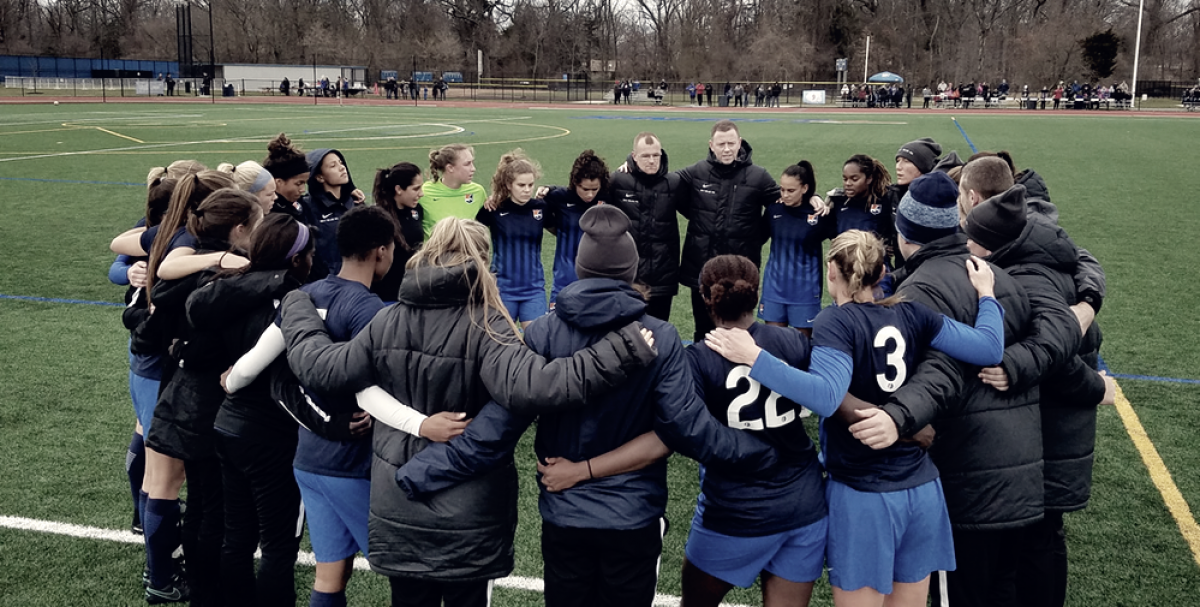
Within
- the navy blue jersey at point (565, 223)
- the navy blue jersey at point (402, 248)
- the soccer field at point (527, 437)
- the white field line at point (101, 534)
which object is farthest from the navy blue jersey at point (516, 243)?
the white field line at point (101, 534)

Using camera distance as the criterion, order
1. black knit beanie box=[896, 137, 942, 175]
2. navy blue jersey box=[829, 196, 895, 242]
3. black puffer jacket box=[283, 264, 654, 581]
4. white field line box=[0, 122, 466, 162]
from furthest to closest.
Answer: white field line box=[0, 122, 466, 162], navy blue jersey box=[829, 196, 895, 242], black knit beanie box=[896, 137, 942, 175], black puffer jacket box=[283, 264, 654, 581]

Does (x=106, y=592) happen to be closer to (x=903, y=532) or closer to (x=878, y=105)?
(x=903, y=532)

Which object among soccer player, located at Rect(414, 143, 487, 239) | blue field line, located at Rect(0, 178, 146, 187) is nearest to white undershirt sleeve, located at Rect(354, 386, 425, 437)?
soccer player, located at Rect(414, 143, 487, 239)

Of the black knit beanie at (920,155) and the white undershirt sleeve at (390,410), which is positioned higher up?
the black knit beanie at (920,155)

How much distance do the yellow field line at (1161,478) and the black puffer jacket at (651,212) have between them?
3.63 m

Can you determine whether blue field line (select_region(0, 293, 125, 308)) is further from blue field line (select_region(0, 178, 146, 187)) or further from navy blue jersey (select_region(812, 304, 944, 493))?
blue field line (select_region(0, 178, 146, 187))

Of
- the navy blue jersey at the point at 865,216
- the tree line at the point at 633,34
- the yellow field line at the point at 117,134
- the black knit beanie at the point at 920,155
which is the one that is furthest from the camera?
the tree line at the point at 633,34

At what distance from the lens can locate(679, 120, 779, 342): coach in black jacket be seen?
7207 millimetres

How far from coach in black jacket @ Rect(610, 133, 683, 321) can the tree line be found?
7657 centimetres

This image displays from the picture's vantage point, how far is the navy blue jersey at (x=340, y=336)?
373 cm

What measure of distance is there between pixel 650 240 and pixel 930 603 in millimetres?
3498

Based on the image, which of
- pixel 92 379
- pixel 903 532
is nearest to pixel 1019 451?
pixel 903 532

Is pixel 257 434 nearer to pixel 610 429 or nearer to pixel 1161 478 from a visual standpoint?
pixel 610 429

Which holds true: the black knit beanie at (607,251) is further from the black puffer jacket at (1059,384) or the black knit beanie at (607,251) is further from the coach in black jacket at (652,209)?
the coach in black jacket at (652,209)
